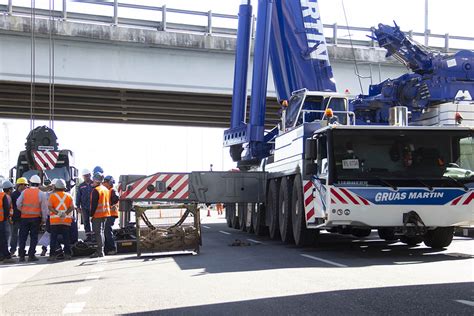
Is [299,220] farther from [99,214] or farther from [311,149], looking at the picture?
[99,214]

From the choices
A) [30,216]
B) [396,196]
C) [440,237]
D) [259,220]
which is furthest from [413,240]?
[30,216]

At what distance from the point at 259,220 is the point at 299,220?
4414 mm

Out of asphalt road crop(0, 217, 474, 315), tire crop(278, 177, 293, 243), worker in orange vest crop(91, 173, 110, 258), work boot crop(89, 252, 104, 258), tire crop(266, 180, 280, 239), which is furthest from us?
tire crop(266, 180, 280, 239)

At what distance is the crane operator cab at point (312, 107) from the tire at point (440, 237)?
3.55m

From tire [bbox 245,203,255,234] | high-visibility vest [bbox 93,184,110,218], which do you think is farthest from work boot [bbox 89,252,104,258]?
tire [bbox 245,203,255,234]

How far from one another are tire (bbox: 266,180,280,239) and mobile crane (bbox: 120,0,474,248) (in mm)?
53

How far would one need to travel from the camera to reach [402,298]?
7211 millimetres

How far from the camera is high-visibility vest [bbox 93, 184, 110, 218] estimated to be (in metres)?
14.0

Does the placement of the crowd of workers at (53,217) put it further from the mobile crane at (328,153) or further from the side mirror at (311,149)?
the side mirror at (311,149)

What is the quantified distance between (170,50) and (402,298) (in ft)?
64.1

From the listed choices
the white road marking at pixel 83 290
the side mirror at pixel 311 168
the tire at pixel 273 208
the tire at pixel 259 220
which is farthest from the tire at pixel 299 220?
the white road marking at pixel 83 290

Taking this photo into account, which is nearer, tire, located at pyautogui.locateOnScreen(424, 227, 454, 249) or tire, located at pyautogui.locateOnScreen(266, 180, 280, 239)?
tire, located at pyautogui.locateOnScreen(424, 227, 454, 249)

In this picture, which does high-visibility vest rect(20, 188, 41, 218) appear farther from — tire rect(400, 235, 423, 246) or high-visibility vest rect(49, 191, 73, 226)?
tire rect(400, 235, 423, 246)

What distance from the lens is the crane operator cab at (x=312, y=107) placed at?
15.7 meters
